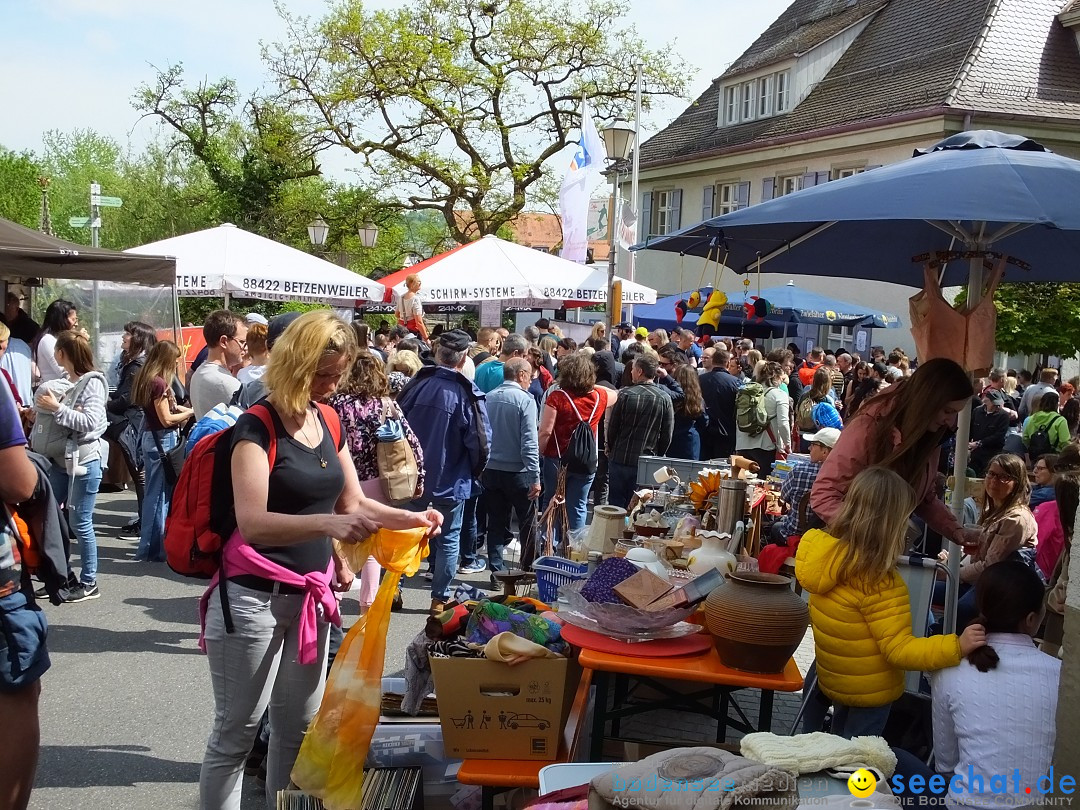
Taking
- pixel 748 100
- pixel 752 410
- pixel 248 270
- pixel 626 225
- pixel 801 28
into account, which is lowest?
pixel 752 410

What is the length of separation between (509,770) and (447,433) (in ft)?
11.1

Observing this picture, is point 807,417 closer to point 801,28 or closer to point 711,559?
point 711,559

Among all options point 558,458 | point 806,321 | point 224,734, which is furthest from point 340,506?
point 806,321

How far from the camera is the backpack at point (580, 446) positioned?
308 inches

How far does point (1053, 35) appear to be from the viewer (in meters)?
21.8

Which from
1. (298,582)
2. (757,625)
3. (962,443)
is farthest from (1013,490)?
(298,582)

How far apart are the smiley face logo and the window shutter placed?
24842 mm

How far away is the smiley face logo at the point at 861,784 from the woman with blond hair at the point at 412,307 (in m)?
9.68

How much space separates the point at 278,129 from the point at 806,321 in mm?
17952

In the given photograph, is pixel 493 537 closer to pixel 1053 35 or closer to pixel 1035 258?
pixel 1035 258

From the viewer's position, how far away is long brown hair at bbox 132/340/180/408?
7.09 meters

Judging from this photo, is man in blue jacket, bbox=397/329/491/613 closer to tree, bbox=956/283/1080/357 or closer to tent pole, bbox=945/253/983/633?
tent pole, bbox=945/253/983/633

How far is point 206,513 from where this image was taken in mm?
2949

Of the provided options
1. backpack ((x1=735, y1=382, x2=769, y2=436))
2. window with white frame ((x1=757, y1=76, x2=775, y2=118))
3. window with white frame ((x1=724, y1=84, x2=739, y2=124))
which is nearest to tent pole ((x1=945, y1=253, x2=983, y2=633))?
backpack ((x1=735, y1=382, x2=769, y2=436))
